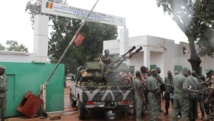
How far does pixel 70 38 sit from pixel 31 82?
16107 millimetres

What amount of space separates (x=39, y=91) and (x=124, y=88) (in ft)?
11.0

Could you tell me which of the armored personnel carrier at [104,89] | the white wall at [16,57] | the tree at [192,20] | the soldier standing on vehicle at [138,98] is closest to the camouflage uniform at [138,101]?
the soldier standing on vehicle at [138,98]

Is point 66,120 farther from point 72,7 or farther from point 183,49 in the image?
point 183,49

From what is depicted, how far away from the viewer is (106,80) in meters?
8.34

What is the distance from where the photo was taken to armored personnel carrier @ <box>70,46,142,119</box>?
23.7 ft

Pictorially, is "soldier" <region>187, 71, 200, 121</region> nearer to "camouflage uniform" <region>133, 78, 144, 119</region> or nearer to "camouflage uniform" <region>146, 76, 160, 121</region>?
"camouflage uniform" <region>146, 76, 160, 121</region>

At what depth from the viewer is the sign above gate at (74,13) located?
33.4ft

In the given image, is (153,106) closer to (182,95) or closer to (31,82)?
(182,95)

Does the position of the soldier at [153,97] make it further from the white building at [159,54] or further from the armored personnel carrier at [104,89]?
the white building at [159,54]

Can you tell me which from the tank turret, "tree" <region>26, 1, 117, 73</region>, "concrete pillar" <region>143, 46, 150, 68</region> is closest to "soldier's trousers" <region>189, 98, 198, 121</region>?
the tank turret

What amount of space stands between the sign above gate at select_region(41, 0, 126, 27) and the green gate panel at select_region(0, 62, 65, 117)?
2.54 meters

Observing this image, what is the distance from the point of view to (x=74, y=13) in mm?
11055

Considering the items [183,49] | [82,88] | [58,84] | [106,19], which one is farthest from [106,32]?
[82,88]

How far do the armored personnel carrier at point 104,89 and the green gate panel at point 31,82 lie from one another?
4.90 ft
